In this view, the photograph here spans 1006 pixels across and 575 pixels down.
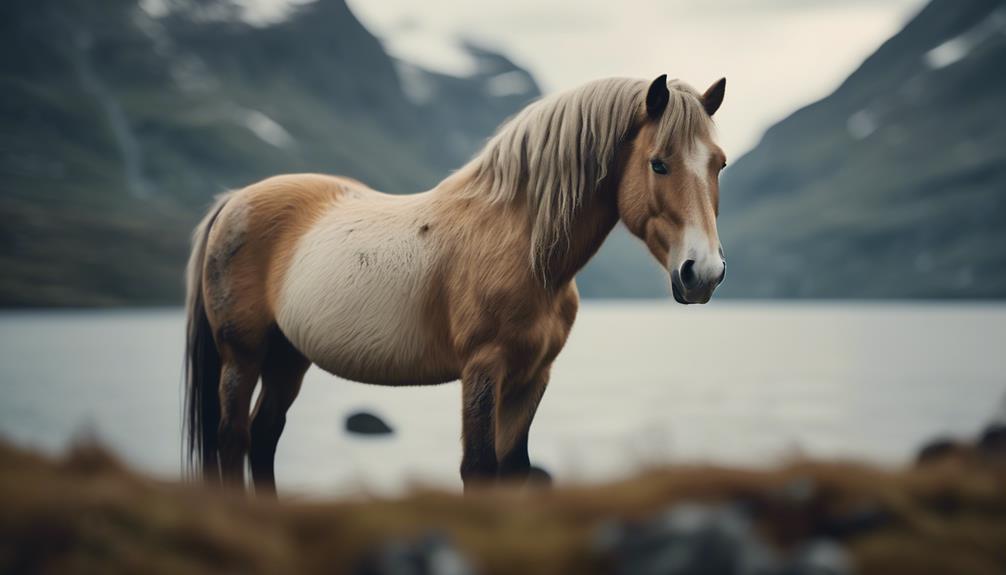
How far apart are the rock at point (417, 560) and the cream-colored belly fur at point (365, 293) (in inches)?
149

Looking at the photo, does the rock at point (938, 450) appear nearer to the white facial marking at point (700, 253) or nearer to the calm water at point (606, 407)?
the calm water at point (606, 407)

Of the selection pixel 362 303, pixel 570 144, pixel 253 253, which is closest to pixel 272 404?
pixel 253 253

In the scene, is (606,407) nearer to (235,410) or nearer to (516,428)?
(235,410)

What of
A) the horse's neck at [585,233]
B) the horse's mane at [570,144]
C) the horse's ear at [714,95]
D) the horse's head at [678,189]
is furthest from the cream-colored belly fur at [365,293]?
the horse's ear at [714,95]

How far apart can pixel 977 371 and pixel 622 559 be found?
75.4 metres

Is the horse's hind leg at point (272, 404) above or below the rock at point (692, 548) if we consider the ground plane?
above

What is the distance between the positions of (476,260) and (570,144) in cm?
106

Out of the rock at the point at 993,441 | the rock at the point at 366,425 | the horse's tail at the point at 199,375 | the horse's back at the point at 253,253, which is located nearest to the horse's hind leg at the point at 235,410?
the horse's back at the point at 253,253

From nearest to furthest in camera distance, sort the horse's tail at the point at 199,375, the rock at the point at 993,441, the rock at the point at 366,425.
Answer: the rock at the point at 993,441, the horse's tail at the point at 199,375, the rock at the point at 366,425

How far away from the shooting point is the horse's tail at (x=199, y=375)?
7.98 metres

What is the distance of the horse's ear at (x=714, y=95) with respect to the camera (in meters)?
6.08

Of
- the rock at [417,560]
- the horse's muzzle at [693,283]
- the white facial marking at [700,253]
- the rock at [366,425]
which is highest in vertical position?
the rock at [366,425]

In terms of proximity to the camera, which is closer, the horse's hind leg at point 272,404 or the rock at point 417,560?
the rock at point 417,560

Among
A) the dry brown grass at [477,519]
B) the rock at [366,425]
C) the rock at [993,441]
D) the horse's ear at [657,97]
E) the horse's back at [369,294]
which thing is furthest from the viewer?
the rock at [366,425]
